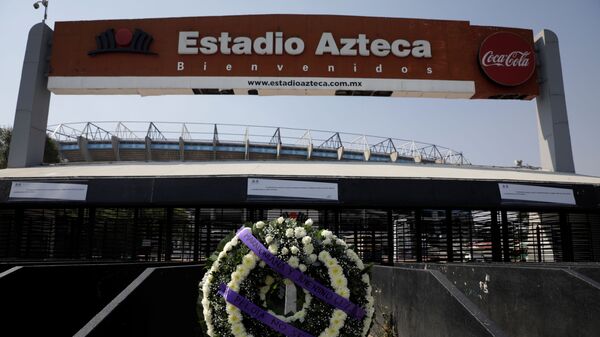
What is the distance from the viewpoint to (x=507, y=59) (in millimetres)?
17672

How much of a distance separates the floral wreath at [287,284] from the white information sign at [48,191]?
9.11m

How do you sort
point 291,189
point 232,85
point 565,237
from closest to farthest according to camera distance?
point 291,189
point 565,237
point 232,85

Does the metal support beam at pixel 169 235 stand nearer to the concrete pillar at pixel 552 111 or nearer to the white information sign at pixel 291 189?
the white information sign at pixel 291 189

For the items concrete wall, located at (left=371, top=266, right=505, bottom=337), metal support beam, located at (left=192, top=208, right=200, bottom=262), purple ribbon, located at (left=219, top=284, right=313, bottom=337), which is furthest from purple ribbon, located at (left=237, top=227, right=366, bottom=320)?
metal support beam, located at (left=192, top=208, right=200, bottom=262)

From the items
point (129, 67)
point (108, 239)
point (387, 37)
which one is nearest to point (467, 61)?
point (387, 37)

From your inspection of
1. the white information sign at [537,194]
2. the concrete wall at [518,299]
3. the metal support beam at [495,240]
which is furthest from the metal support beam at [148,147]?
the concrete wall at [518,299]

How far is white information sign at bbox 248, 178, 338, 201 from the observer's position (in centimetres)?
1210

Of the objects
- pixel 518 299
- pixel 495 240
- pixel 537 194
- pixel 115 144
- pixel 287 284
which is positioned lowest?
pixel 518 299

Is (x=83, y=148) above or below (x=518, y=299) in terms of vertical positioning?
above

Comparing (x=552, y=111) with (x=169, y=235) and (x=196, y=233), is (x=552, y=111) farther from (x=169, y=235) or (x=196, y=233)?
(x=169, y=235)

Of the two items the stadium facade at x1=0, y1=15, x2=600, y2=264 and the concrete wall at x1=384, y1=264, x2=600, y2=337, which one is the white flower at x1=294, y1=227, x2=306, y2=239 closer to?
the concrete wall at x1=384, y1=264, x2=600, y2=337

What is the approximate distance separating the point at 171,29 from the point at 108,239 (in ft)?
27.5

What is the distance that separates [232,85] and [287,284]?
13.2 m

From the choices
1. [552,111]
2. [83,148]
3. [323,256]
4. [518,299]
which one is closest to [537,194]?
[552,111]
